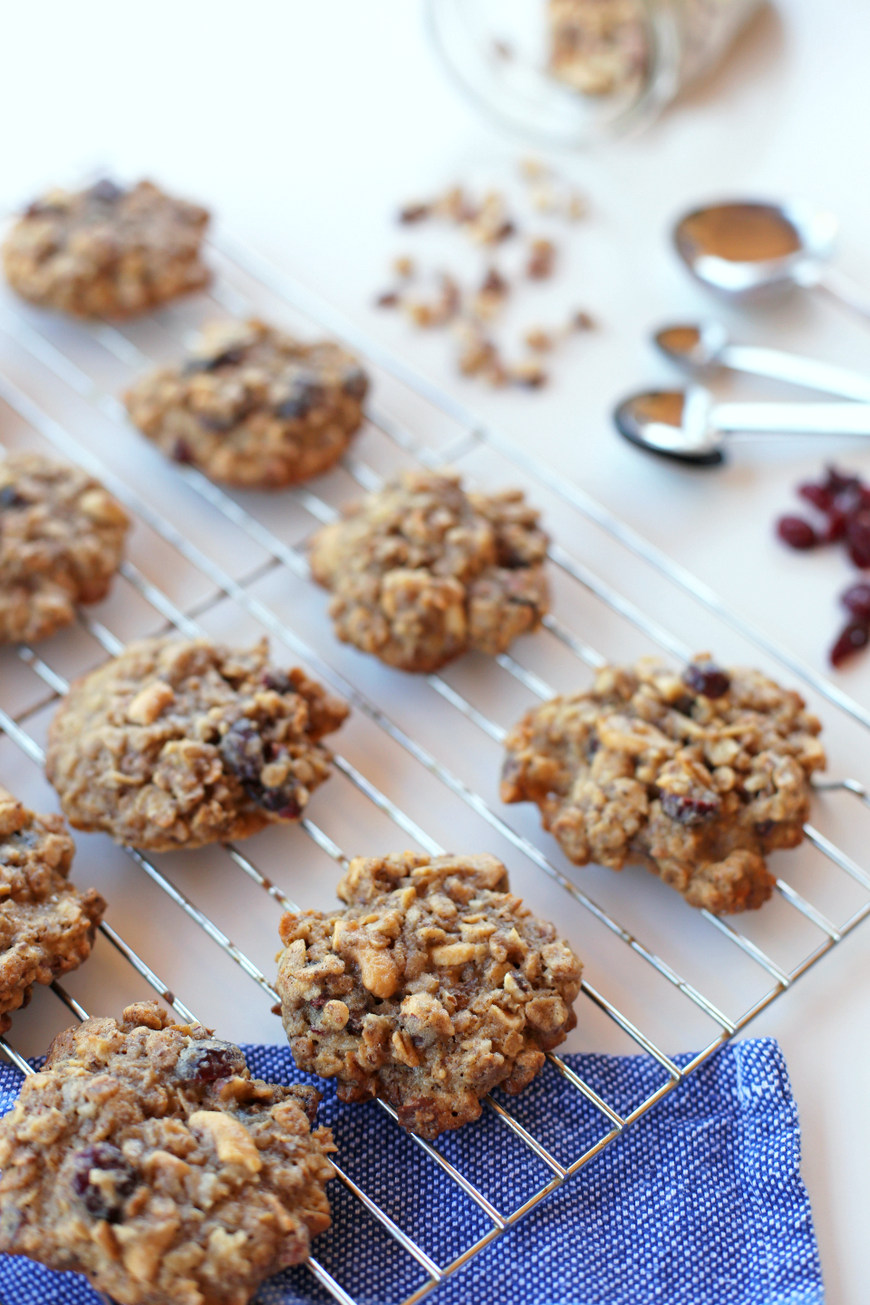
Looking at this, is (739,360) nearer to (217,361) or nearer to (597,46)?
(597,46)

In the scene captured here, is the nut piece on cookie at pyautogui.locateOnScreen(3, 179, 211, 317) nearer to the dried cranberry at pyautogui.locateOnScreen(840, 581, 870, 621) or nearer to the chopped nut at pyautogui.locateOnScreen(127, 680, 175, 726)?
the chopped nut at pyautogui.locateOnScreen(127, 680, 175, 726)

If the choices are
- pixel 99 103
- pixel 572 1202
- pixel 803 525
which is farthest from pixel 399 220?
pixel 572 1202

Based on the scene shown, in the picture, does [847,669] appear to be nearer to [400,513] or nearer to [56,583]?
[400,513]

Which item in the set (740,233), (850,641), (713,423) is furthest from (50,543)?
(740,233)

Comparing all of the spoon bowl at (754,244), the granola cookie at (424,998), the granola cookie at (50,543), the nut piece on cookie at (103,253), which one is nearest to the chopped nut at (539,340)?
the spoon bowl at (754,244)

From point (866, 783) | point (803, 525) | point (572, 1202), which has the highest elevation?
point (803, 525)

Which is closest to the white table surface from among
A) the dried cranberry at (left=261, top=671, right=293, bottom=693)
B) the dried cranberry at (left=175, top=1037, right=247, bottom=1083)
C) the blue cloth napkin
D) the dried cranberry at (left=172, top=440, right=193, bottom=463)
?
the dried cranberry at (left=172, top=440, right=193, bottom=463)

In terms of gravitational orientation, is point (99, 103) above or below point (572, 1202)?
above
